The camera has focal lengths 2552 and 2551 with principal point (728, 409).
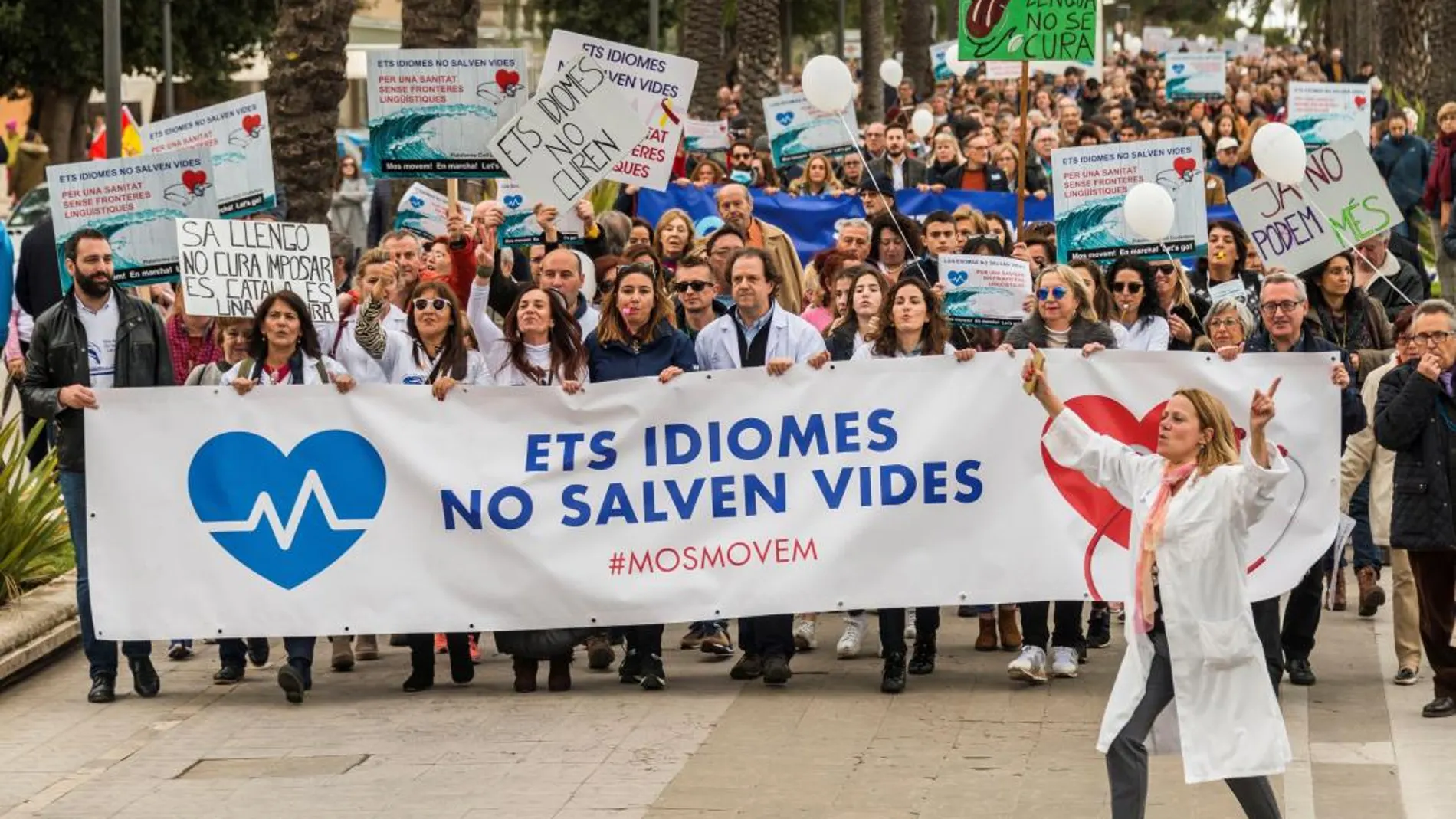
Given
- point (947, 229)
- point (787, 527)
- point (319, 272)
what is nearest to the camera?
point (787, 527)

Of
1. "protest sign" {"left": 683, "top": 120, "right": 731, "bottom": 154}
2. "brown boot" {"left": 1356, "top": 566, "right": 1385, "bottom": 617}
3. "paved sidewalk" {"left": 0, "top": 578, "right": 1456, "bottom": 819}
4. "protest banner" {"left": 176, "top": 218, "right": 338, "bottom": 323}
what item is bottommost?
"paved sidewalk" {"left": 0, "top": 578, "right": 1456, "bottom": 819}

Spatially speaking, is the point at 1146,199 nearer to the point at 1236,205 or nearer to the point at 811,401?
the point at 1236,205

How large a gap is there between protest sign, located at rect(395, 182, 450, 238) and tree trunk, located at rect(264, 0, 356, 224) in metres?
A: 3.97

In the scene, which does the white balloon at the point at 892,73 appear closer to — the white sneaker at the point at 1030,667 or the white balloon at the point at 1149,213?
the white balloon at the point at 1149,213

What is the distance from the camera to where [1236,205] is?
1169 centimetres

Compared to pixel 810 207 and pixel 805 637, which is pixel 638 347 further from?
pixel 810 207

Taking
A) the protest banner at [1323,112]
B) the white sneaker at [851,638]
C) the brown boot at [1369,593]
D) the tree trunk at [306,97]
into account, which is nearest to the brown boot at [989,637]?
the white sneaker at [851,638]

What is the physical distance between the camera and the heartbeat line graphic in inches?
401

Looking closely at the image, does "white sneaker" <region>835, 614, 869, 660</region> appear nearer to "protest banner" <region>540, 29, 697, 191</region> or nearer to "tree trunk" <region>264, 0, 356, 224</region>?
"protest banner" <region>540, 29, 697, 191</region>

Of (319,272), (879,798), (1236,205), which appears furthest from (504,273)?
(879,798)

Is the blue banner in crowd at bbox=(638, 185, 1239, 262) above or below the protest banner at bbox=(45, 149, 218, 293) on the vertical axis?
above

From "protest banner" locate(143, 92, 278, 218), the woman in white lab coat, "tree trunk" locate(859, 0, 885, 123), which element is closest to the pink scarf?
the woman in white lab coat

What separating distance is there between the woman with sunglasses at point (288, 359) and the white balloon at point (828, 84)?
21.9ft

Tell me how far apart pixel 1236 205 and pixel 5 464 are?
19.0 feet
